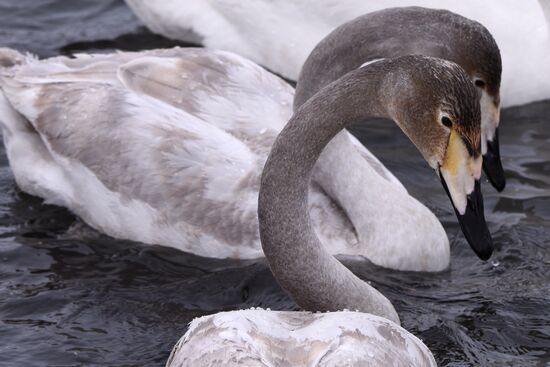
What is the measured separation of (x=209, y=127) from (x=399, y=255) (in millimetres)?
1257

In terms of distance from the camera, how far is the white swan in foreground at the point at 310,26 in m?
9.07

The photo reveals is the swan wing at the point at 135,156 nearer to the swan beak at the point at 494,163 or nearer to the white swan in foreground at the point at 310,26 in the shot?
the swan beak at the point at 494,163

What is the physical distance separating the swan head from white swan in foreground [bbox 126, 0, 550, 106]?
317 cm

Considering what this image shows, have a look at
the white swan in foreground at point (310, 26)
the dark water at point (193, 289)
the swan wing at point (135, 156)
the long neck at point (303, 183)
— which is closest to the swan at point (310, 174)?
the long neck at point (303, 183)

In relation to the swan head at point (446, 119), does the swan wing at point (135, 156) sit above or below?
below

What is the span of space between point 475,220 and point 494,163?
1.05m

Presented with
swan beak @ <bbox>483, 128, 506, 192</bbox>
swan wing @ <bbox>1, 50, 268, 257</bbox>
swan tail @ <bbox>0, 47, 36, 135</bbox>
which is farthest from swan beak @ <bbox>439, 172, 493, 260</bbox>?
swan tail @ <bbox>0, 47, 36, 135</bbox>

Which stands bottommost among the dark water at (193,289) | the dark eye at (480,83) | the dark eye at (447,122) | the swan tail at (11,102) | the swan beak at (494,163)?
the dark water at (193,289)

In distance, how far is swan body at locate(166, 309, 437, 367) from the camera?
5.02 metres

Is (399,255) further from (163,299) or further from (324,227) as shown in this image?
(163,299)

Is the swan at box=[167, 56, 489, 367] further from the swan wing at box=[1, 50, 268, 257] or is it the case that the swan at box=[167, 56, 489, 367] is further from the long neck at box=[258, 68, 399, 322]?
the swan wing at box=[1, 50, 268, 257]

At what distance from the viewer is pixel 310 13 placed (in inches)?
364

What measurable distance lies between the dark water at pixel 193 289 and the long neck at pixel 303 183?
0.90 m

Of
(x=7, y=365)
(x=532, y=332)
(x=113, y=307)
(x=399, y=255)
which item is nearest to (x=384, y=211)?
(x=399, y=255)
